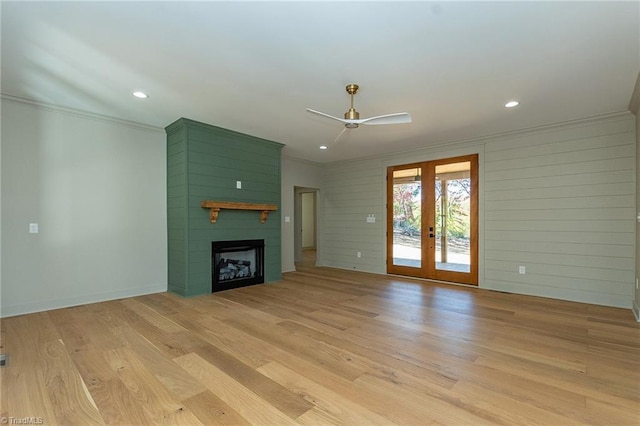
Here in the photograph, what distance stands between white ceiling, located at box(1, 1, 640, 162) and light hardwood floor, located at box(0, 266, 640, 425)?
2692mm

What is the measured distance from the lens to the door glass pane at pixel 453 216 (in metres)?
5.52

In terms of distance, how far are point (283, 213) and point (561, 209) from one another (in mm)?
5113

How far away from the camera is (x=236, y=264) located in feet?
17.6

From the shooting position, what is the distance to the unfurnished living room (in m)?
2.09

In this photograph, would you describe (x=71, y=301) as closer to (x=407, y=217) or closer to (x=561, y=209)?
(x=407, y=217)

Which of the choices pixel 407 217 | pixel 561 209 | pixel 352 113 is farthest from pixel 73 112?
pixel 561 209

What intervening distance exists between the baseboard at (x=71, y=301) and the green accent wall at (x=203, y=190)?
Result: 0.39 m

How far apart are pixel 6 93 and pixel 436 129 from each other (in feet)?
19.1

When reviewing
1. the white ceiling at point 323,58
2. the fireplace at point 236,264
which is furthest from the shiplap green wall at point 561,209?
the fireplace at point 236,264

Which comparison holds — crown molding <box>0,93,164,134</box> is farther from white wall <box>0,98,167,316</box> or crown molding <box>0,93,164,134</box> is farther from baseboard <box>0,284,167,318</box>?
baseboard <box>0,284,167,318</box>

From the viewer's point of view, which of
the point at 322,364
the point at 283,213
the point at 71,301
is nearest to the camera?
the point at 322,364

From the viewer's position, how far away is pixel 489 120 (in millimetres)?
4418

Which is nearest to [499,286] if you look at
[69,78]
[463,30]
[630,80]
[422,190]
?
[422,190]

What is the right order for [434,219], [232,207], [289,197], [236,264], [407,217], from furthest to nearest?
[289,197] → [407,217] → [434,219] → [236,264] → [232,207]
